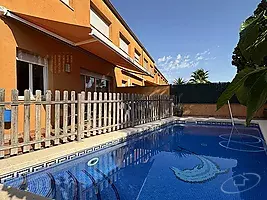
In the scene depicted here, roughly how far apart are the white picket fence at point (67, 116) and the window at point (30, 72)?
935mm

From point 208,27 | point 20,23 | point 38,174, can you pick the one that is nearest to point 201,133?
point 38,174

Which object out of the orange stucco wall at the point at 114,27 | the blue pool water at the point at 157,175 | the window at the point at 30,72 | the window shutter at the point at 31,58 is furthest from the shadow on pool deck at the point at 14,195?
the orange stucco wall at the point at 114,27

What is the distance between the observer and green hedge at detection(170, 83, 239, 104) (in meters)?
23.3

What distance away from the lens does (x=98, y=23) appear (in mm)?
18172

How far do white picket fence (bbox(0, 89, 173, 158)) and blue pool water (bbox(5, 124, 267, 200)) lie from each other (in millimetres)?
1414

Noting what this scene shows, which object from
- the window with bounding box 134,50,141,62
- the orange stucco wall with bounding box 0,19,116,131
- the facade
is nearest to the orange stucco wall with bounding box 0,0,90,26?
the facade

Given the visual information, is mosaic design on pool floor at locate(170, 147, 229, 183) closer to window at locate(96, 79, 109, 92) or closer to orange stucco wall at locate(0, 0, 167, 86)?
orange stucco wall at locate(0, 0, 167, 86)

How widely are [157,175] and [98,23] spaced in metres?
14.7

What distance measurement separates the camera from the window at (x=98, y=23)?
17.0 metres

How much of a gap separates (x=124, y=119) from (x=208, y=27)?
16718 millimetres

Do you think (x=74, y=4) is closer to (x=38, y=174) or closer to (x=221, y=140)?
(x=38, y=174)

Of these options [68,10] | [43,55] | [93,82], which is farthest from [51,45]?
[93,82]

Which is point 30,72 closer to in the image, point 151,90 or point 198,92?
point 151,90

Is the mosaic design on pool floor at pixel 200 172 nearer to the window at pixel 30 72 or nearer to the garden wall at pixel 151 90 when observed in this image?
Result: the window at pixel 30 72
